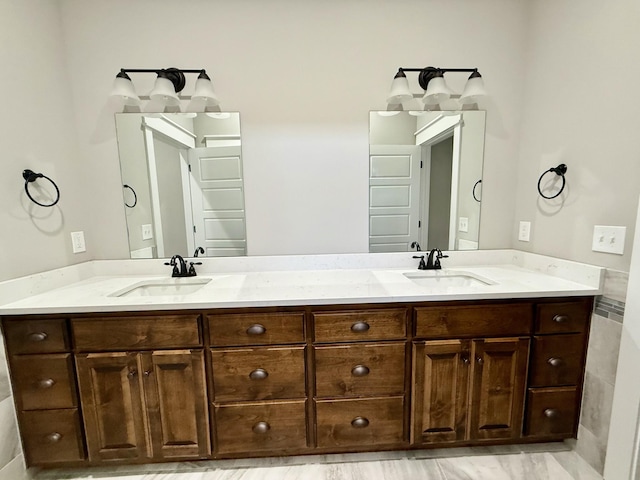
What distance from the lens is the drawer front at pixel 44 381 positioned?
1239mm

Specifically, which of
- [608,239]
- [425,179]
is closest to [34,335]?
[425,179]

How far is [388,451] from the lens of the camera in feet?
4.79

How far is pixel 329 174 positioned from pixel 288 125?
0.40m

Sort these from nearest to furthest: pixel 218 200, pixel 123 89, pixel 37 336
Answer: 1. pixel 37 336
2. pixel 123 89
3. pixel 218 200

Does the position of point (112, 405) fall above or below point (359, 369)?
below

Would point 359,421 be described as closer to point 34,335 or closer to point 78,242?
point 34,335

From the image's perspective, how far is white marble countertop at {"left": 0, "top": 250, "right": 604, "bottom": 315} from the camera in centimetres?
124

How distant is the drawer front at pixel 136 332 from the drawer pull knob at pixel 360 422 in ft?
2.78

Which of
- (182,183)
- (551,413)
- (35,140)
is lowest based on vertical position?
(551,413)

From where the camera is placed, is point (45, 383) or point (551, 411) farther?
point (551, 411)

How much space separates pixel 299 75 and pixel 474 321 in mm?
1711

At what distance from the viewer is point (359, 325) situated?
1.29m

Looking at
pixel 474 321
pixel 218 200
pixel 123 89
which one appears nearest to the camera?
pixel 474 321

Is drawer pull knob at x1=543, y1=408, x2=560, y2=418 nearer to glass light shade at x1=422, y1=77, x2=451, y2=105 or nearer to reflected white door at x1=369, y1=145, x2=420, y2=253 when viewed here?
reflected white door at x1=369, y1=145, x2=420, y2=253
